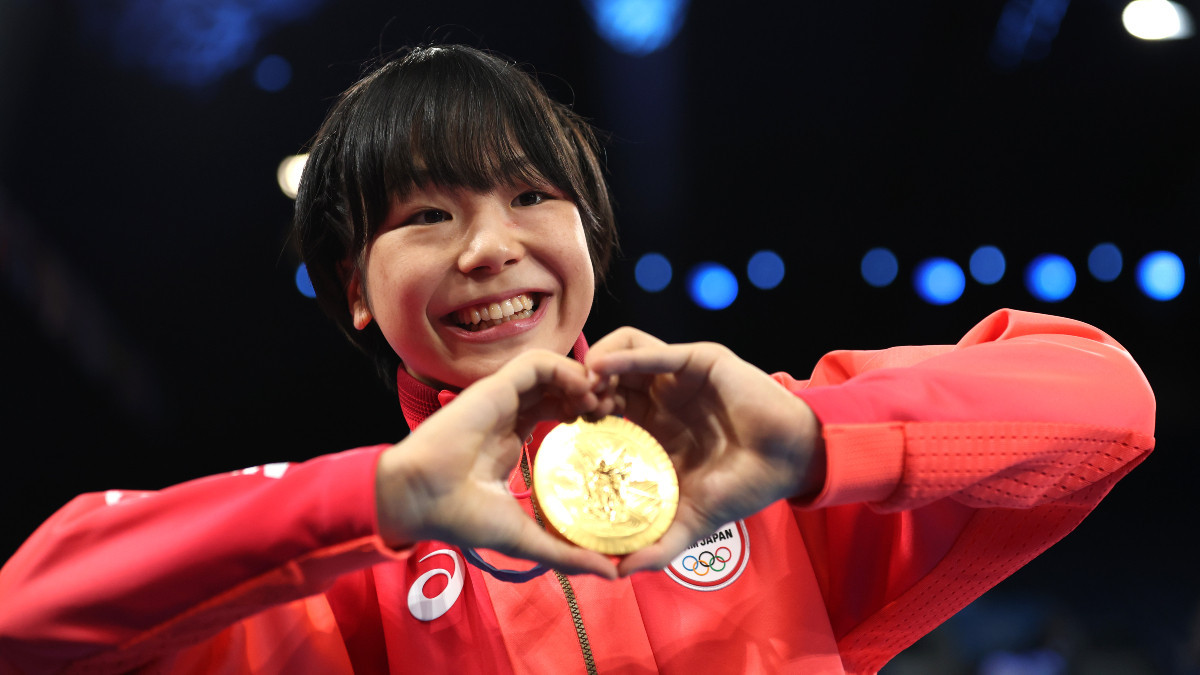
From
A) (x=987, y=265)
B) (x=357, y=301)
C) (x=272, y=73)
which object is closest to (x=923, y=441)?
(x=357, y=301)

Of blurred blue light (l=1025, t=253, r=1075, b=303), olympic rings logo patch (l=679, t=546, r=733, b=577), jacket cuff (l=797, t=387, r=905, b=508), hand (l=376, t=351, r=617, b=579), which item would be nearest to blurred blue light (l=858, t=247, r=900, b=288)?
blurred blue light (l=1025, t=253, r=1075, b=303)

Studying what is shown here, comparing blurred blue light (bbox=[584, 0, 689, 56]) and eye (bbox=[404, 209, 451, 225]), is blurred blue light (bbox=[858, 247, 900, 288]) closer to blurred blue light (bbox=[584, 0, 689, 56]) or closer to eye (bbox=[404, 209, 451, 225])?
blurred blue light (bbox=[584, 0, 689, 56])

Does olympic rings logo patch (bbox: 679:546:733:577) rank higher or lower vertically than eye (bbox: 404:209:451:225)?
lower

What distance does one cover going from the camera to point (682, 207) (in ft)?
10.9

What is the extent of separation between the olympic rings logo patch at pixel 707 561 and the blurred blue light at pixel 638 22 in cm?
204

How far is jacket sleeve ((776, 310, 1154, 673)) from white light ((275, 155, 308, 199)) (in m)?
1.86

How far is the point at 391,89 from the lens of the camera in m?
1.43

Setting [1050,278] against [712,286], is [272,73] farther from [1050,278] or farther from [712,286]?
[1050,278]

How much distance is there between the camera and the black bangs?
133 centimetres

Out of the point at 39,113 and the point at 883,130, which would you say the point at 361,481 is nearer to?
the point at 39,113

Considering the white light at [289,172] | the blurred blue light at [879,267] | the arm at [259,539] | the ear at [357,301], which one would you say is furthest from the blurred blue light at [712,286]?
the arm at [259,539]

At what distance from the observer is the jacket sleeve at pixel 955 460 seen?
988mm

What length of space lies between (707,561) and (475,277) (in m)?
0.54

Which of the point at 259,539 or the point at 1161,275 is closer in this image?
the point at 259,539
